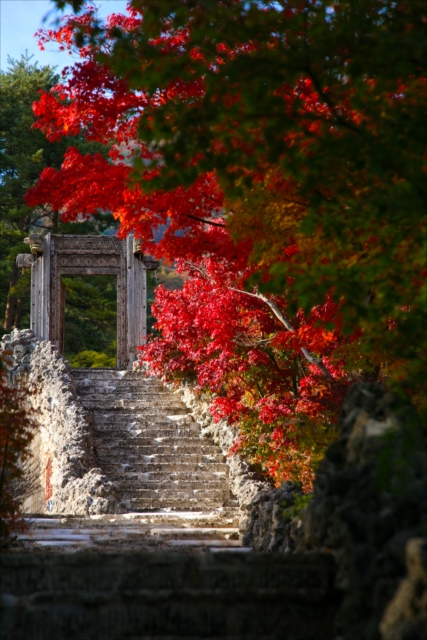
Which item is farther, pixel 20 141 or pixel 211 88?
pixel 20 141

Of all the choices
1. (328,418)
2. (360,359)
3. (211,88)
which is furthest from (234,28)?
(328,418)

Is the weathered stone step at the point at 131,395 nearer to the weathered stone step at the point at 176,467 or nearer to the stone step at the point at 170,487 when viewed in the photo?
the weathered stone step at the point at 176,467

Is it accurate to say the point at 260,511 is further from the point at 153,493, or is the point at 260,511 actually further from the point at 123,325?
the point at 123,325

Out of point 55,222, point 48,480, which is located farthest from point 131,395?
point 55,222

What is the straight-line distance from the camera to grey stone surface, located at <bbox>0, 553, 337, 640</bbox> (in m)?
3.93

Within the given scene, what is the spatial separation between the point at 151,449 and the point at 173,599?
24.2ft

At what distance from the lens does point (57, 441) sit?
11.9 meters

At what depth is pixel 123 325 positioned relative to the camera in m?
16.4

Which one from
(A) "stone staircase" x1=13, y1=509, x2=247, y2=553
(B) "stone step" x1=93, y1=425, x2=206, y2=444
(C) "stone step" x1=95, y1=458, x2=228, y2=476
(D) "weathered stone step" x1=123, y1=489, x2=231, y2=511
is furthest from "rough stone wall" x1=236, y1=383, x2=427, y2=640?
(B) "stone step" x1=93, y1=425, x2=206, y2=444

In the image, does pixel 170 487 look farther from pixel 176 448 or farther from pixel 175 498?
pixel 176 448

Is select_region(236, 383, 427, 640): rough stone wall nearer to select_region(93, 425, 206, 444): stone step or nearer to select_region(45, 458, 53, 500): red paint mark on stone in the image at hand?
select_region(93, 425, 206, 444): stone step

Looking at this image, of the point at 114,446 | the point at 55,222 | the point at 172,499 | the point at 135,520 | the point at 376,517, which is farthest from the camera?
the point at 55,222

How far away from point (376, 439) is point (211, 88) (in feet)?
6.78

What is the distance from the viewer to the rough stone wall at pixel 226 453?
905cm
